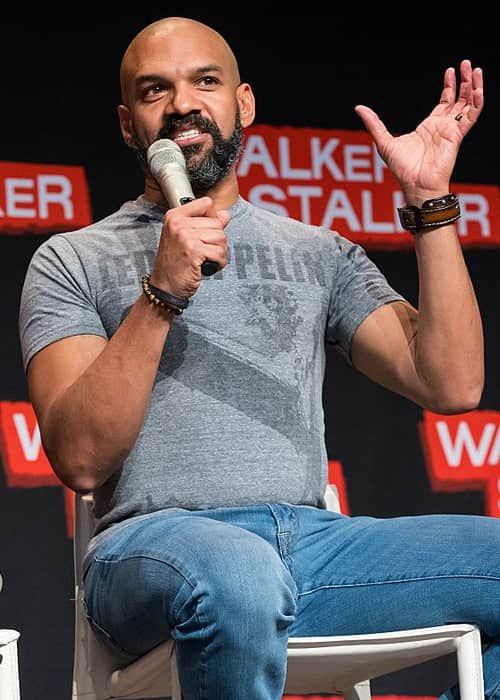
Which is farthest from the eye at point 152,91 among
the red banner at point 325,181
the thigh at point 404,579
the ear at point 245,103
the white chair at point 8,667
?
the red banner at point 325,181

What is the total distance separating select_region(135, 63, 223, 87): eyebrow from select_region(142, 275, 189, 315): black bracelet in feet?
1.50

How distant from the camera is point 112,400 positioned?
5.60 ft

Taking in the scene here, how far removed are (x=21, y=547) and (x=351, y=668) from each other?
1.35 metres

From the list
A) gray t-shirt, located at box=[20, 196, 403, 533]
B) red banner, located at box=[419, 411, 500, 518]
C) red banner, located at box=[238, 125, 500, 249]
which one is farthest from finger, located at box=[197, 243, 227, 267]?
red banner, located at box=[419, 411, 500, 518]

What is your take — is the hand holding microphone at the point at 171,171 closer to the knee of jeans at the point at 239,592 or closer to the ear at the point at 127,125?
the ear at the point at 127,125

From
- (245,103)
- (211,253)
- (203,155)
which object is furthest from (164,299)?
(245,103)

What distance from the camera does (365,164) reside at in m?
3.32

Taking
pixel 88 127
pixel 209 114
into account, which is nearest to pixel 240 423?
pixel 209 114

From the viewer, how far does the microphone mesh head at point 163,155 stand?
182 centimetres

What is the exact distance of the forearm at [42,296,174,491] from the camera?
5.62 feet

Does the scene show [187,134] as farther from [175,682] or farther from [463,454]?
[463,454]

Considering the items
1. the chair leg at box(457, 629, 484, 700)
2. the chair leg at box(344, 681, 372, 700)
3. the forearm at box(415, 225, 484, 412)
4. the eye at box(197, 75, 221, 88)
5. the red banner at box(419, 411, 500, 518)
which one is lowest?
the chair leg at box(344, 681, 372, 700)

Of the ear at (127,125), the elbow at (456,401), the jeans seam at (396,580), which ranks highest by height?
the ear at (127,125)

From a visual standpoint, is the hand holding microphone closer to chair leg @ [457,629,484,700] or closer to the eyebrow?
the eyebrow
